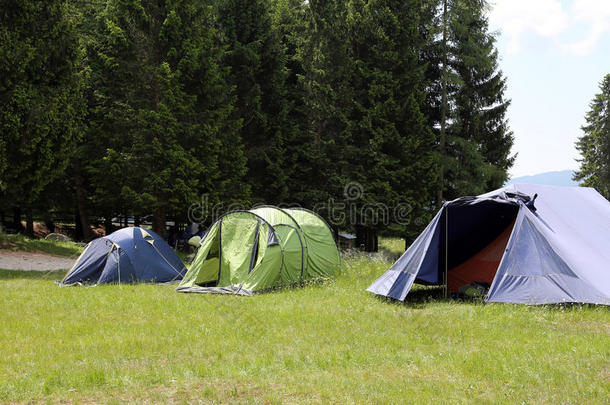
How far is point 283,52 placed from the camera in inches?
993

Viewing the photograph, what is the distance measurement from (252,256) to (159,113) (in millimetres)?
11489

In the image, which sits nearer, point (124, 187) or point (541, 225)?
point (541, 225)

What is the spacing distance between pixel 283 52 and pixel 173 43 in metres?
6.25

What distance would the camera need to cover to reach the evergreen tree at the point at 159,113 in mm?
20156

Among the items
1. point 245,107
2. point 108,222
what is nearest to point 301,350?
point 245,107

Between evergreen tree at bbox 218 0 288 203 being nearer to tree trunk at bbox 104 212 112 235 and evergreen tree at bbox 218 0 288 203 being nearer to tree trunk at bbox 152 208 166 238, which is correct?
tree trunk at bbox 152 208 166 238

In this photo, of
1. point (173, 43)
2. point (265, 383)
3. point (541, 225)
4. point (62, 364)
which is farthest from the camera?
point (173, 43)

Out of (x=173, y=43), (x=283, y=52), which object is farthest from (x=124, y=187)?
(x=283, y=52)

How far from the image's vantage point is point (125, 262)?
475 inches

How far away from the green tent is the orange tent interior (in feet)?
11.1

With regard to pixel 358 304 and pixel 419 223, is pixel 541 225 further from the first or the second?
pixel 419 223

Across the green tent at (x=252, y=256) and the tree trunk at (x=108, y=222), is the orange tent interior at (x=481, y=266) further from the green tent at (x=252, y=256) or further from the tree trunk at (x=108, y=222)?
the tree trunk at (x=108, y=222)

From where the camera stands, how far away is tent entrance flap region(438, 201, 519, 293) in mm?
10273

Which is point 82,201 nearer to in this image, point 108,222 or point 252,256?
point 108,222
